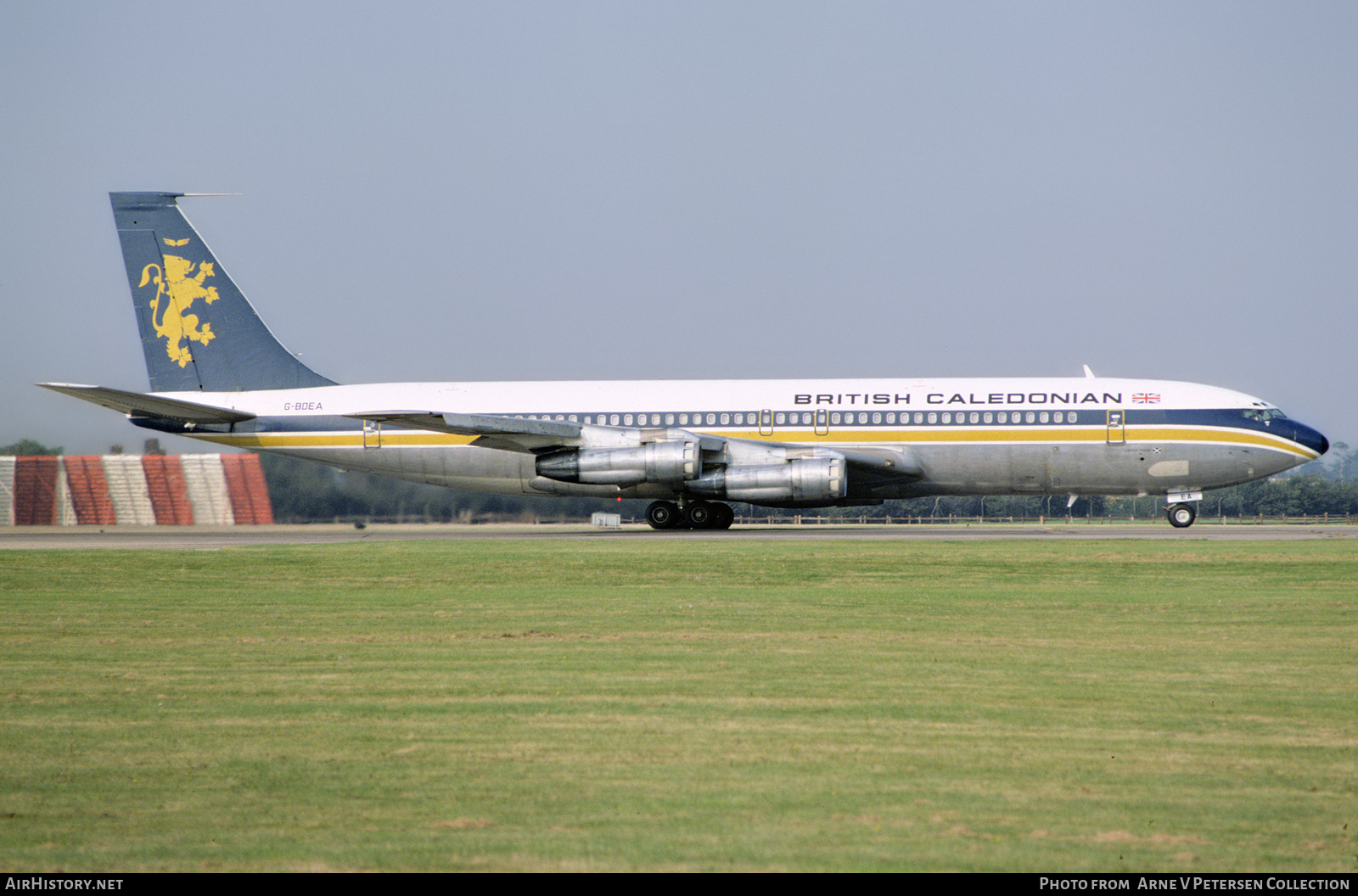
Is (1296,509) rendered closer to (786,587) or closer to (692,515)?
(692,515)

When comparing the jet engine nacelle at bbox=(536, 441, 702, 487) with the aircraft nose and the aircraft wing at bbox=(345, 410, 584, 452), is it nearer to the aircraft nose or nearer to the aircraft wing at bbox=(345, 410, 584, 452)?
the aircraft wing at bbox=(345, 410, 584, 452)

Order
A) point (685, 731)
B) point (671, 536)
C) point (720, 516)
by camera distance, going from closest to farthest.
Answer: point (685, 731)
point (671, 536)
point (720, 516)

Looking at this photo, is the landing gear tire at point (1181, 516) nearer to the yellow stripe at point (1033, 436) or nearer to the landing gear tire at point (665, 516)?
the yellow stripe at point (1033, 436)

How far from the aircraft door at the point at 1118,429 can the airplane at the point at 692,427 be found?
0.05 m

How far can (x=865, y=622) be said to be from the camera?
1290 cm

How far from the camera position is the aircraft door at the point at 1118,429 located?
3059 centimetres

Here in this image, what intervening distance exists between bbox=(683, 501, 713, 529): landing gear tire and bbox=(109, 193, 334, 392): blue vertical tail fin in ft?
39.5

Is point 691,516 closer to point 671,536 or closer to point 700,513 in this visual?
point 700,513

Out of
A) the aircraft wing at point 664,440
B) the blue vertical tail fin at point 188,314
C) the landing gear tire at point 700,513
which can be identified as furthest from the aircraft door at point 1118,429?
the blue vertical tail fin at point 188,314

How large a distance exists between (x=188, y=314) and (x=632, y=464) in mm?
14804

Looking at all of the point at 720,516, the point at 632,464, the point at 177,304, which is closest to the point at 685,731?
the point at 632,464

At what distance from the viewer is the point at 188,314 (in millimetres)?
34750

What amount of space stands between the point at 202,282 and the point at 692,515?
16483 millimetres
